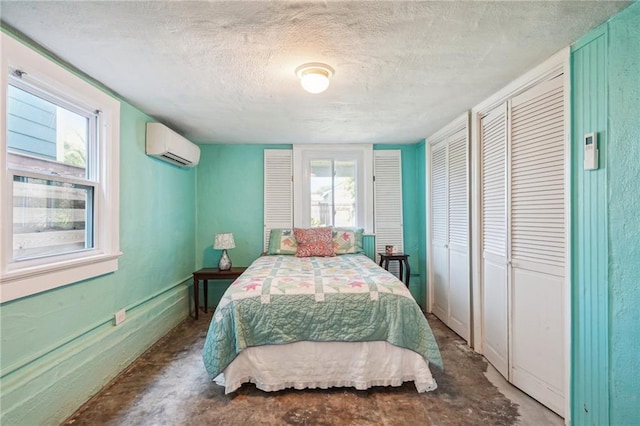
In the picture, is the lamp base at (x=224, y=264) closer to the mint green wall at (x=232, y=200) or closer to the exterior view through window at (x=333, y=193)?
the mint green wall at (x=232, y=200)

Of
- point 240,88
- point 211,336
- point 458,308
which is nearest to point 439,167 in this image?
point 458,308

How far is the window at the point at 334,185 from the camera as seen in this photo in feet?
12.7

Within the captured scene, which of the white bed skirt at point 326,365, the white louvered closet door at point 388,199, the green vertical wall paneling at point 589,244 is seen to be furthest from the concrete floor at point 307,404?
the white louvered closet door at point 388,199

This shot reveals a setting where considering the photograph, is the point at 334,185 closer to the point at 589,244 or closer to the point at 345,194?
the point at 345,194

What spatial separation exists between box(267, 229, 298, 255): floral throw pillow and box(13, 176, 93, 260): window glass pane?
182 centimetres

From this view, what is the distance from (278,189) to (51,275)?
8.23ft

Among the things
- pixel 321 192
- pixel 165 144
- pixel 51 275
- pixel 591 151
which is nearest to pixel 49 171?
pixel 51 275

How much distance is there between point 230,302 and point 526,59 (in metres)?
2.44

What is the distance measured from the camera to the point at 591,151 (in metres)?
1.46

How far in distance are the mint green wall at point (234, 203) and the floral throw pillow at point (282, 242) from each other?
36 cm

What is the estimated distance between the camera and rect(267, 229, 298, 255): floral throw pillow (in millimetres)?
3482

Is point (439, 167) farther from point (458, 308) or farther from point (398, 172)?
point (458, 308)

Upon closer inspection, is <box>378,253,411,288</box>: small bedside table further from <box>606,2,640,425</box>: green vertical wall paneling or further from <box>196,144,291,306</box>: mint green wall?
<box>606,2,640,425</box>: green vertical wall paneling

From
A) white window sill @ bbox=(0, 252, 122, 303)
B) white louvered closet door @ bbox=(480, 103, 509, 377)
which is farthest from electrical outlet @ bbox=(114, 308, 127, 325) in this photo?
white louvered closet door @ bbox=(480, 103, 509, 377)
